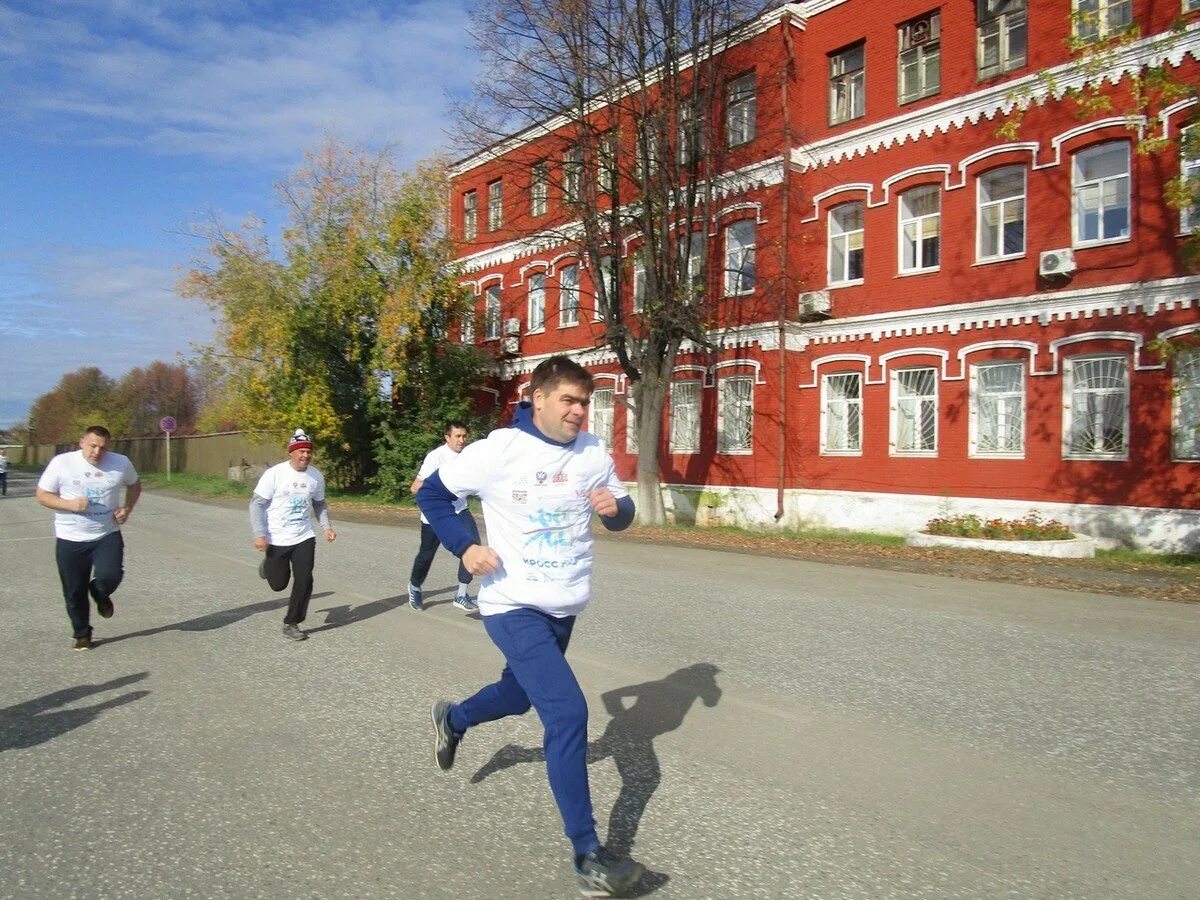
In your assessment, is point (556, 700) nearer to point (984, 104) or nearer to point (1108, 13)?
point (1108, 13)

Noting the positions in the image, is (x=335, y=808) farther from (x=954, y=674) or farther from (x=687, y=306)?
(x=687, y=306)

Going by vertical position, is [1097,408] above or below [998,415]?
above

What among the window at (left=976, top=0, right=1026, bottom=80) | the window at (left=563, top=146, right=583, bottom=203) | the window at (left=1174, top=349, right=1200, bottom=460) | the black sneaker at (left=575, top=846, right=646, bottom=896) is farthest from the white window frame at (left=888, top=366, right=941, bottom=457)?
the black sneaker at (left=575, top=846, right=646, bottom=896)

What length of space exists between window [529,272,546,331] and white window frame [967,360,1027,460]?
50.0 feet

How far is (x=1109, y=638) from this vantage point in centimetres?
891

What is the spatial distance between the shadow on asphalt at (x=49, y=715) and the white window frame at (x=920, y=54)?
19800 mm

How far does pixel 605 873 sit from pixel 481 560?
1264 millimetres

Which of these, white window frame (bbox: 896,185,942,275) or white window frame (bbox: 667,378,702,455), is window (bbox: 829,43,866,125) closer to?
white window frame (bbox: 896,185,942,275)

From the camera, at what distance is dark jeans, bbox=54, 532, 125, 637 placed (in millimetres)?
7855

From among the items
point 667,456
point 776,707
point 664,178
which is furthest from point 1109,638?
point 667,456

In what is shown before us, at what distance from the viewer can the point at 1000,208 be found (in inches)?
771

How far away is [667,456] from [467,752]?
69.9 feet

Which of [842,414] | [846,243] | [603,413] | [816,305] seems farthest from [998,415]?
[603,413]

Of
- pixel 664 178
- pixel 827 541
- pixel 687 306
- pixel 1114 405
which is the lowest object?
pixel 827 541
